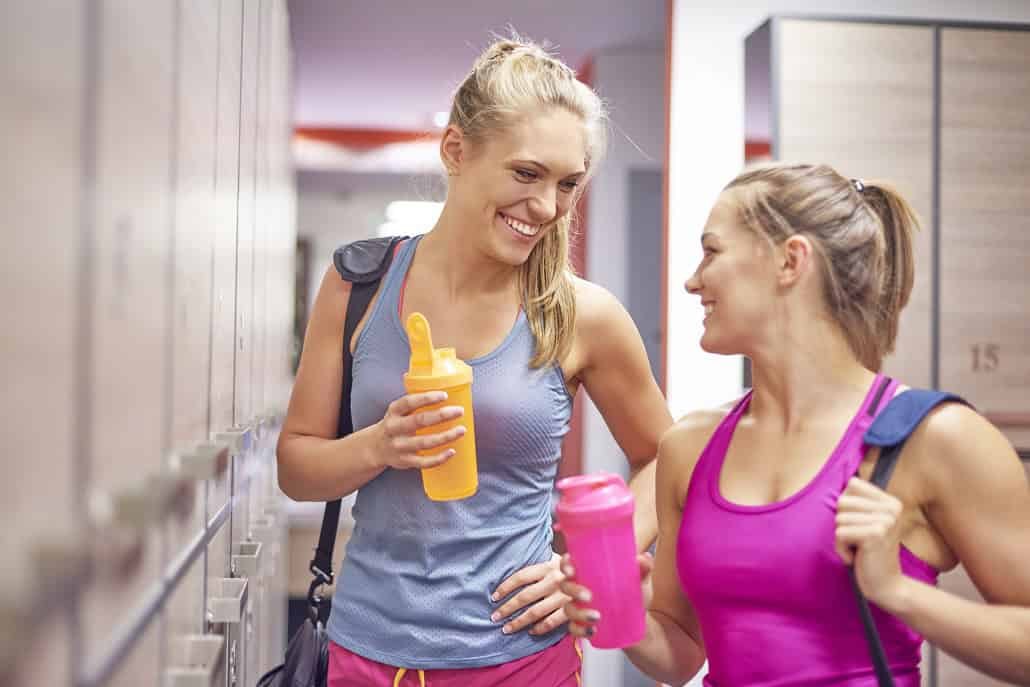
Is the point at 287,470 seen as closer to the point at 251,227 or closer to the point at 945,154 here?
the point at 251,227

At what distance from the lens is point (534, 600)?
1335mm

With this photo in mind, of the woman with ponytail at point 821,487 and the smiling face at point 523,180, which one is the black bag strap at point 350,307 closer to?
the smiling face at point 523,180

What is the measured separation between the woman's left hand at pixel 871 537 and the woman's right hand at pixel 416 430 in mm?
444

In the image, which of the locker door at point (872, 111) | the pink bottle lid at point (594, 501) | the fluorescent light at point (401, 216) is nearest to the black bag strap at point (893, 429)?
the pink bottle lid at point (594, 501)

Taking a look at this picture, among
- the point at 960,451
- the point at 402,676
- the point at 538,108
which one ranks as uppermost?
the point at 538,108

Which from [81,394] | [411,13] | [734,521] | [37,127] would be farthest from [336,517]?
[411,13]

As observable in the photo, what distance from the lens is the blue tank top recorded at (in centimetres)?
131

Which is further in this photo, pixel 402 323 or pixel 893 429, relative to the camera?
pixel 402 323

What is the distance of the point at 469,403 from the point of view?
1.20 metres

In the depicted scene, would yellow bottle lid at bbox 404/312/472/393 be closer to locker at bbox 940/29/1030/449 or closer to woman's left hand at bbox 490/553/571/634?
woman's left hand at bbox 490/553/571/634

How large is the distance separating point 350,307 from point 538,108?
395 millimetres

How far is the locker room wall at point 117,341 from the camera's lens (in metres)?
0.56

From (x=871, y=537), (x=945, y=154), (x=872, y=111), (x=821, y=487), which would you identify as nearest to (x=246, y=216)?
(x=821, y=487)

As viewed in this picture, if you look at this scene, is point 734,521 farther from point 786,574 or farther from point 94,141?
point 94,141
